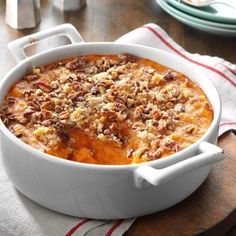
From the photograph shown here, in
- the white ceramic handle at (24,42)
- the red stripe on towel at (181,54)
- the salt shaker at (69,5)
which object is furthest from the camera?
the salt shaker at (69,5)

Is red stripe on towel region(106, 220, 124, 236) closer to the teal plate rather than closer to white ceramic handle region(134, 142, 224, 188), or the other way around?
white ceramic handle region(134, 142, 224, 188)

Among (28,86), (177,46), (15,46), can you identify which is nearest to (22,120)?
(28,86)

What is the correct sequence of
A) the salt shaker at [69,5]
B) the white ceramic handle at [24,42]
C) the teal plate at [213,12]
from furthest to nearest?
1. the salt shaker at [69,5]
2. the teal plate at [213,12]
3. the white ceramic handle at [24,42]

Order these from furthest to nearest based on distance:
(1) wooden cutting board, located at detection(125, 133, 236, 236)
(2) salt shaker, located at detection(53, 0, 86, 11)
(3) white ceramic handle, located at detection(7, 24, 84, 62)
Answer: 1. (2) salt shaker, located at detection(53, 0, 86, 11)
2. (3) white ceramic handle, located at detection(7, 24, 84, 62)
3. (1) wooden cutting board, located at detection(125, 133, 236, 236)

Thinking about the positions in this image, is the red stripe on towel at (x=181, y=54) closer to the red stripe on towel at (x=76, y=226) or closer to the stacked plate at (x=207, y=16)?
the stacked plate at (x=207, y=16)

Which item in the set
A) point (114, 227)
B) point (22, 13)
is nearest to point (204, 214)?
point (114, 227)

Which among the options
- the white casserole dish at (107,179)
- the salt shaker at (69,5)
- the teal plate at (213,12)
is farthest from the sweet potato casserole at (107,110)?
the salt shaker at (69,5)

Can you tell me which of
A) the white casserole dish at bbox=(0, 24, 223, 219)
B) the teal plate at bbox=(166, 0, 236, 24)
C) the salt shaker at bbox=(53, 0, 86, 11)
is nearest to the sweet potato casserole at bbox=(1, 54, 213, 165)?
the white casserole dish at bbox=(0, 24, 223, 219)
